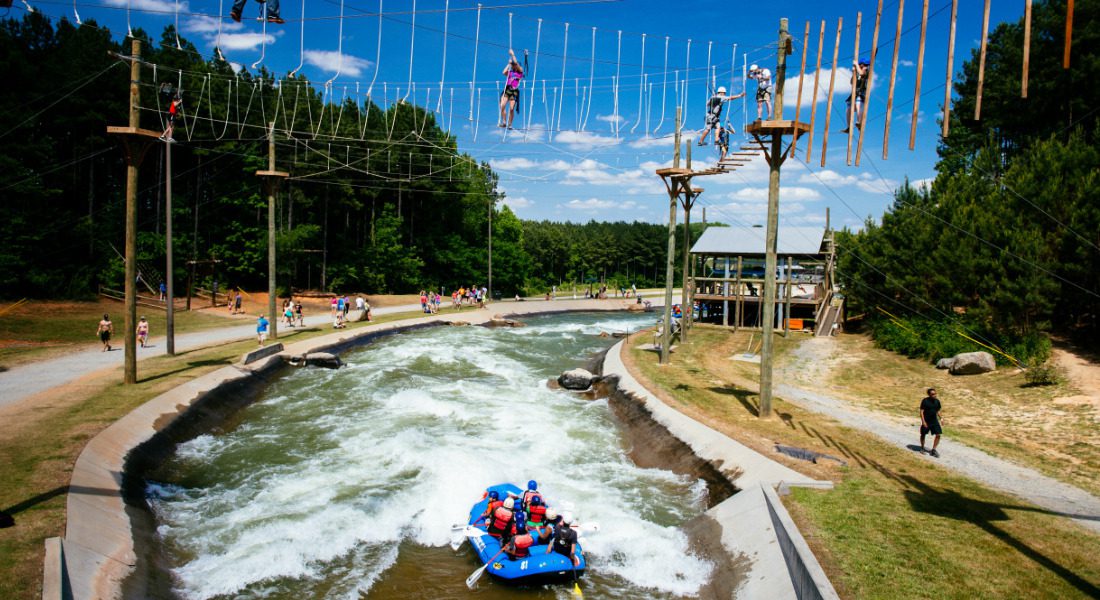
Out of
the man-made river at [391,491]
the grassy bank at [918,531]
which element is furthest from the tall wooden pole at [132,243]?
the grassy bank at [918,531]

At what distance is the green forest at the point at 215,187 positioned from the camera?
39000 mm

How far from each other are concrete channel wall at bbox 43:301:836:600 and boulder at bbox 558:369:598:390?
3.52m

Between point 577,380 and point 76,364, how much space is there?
1861 cm

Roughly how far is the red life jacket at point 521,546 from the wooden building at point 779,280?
1087 inches

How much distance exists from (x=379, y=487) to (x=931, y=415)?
12.9 meters

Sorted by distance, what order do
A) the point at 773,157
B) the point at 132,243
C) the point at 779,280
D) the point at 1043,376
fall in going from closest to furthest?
the point at 773,157, the point at 132,243, the point at 1043,376, the point at 779,280

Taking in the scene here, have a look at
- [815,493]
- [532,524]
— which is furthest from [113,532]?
[815,493]

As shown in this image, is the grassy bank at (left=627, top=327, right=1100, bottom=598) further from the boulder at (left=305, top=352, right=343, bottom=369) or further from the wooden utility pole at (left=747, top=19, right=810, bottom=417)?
the boulder at (left=305, top=352, right=343, bottom=369)

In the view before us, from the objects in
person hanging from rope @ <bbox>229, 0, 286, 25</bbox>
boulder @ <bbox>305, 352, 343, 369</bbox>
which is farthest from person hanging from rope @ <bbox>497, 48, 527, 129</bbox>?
boulder @ <bbox>305, 352, 343, 369</bbox>

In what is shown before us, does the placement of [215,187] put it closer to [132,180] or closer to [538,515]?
[132,180]

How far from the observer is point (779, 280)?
3734cm

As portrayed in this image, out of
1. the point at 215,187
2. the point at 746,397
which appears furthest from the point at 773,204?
the point at 215,187

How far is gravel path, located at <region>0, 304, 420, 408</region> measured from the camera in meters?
18.3

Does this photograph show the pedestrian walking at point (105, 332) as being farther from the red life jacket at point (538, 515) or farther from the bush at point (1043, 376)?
the bush at point (1043, 376)
